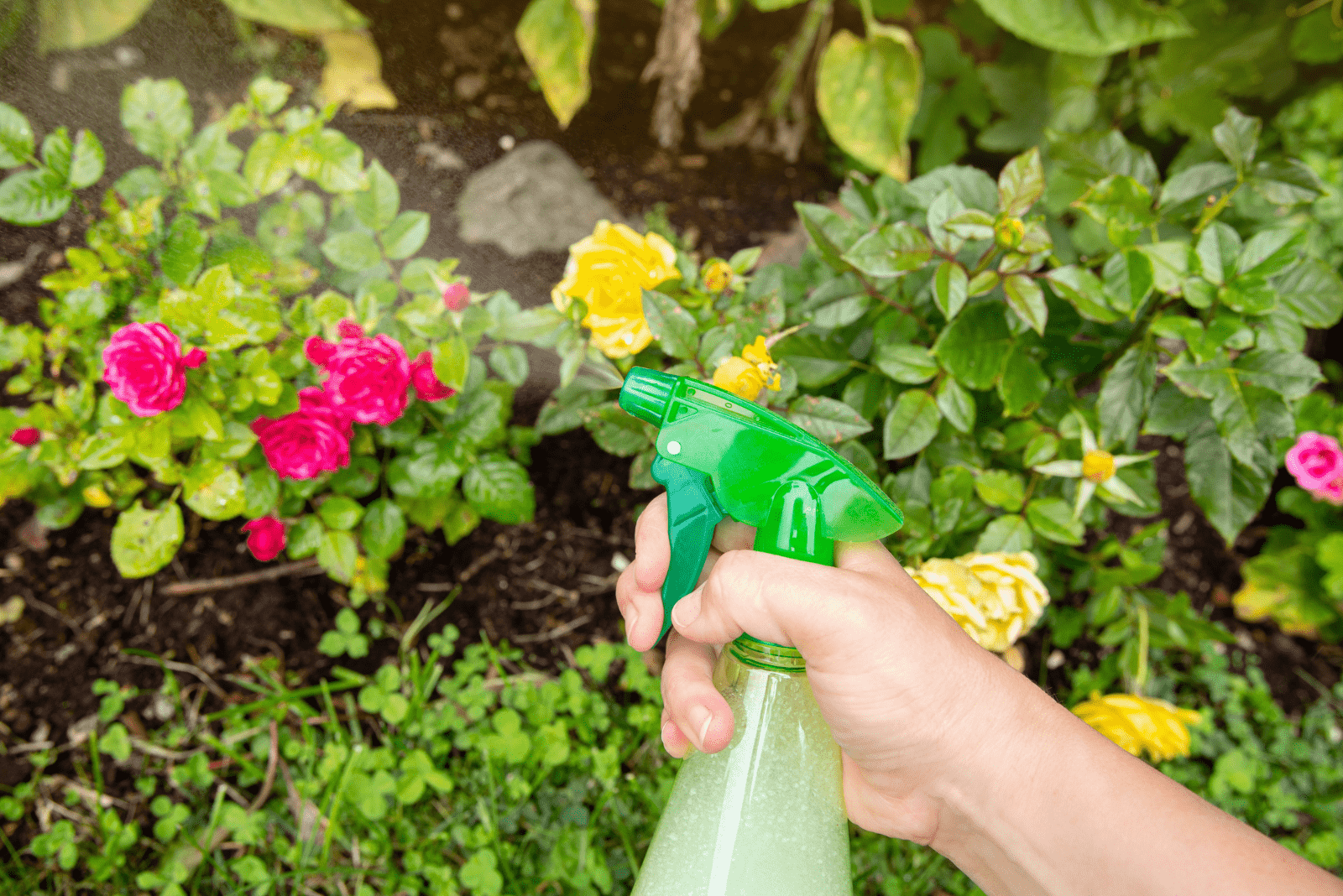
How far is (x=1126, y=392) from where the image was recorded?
3.30 feet

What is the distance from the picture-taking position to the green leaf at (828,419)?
0.91 metres

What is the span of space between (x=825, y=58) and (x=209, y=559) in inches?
63.5

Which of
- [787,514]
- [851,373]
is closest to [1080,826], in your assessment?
[787,514]

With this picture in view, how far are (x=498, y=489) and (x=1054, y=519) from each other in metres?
0.86

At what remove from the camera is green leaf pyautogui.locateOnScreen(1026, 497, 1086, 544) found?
1033 mm

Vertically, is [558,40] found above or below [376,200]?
above

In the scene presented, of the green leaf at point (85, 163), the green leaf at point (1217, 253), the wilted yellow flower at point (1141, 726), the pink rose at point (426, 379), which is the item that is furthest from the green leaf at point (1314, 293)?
the green leaf at point (85, 163)

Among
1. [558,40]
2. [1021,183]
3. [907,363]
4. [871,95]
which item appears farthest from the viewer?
[871,95]

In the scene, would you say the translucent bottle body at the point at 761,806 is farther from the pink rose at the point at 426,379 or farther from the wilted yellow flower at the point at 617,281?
the pink rose at the point at 426,379

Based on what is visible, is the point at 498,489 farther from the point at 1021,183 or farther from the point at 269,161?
the point at 1021,183

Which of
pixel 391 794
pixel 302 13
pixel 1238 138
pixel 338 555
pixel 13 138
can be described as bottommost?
pixel 391 794

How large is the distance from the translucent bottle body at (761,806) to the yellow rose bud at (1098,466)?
1.79 feet

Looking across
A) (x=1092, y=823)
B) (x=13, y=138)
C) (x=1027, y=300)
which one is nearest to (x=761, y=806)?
(x=1092, y=823)

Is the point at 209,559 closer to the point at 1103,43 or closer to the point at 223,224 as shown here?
the point at 223,224
